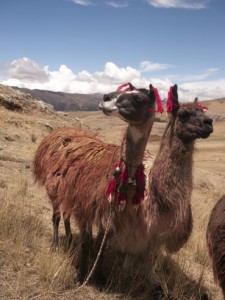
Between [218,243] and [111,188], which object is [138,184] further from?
[218,243]

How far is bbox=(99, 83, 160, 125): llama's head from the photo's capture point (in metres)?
3.55

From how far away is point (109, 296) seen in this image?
13.3 ft

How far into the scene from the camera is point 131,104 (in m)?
3.58

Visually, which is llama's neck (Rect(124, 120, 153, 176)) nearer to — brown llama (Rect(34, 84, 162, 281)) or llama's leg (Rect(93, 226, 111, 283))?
brown llama (Rect(34, 84, 162, 281))

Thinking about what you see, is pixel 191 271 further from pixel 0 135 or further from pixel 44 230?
pixel 0 135

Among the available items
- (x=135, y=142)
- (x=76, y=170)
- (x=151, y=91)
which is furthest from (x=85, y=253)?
(x=151, y=91)

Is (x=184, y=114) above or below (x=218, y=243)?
above

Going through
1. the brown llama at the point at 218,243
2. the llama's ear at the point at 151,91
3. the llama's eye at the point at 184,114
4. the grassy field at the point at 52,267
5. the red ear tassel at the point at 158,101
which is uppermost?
the llama's ear at the point at 151,91

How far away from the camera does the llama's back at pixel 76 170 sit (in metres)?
4.18

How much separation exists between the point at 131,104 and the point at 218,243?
1455mm

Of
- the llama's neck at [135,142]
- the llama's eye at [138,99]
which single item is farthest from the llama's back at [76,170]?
the llama's eye at [138,99]

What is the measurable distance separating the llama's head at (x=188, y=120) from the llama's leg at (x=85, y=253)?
1421 mm

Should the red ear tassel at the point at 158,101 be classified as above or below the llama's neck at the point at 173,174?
above

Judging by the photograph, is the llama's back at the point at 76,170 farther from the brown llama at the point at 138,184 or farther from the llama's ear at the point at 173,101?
the llama's ear at the point at 173,101
